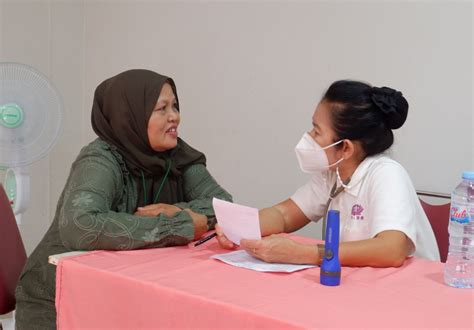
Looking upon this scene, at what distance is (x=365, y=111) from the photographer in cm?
190

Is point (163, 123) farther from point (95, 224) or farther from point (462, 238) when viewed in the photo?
point (462, 238)

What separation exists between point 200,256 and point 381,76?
156 centimetres

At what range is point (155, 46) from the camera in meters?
3.77

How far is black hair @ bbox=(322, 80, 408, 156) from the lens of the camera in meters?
1.88

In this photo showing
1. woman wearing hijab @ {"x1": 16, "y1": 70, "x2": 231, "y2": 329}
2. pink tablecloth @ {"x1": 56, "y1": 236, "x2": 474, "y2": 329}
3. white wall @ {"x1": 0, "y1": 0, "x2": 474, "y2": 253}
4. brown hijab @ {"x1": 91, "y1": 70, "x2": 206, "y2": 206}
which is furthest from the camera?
white wall @ {"x1": 0, "y1": 0, "x2": 474, "y2": 253}

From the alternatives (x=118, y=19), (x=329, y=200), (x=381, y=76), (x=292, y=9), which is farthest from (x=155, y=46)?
(x=329, y=200)

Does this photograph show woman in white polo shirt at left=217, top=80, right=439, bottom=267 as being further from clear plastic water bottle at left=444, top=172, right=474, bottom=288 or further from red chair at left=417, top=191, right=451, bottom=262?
red chair at left=417, top=191, right=451, bottom=262

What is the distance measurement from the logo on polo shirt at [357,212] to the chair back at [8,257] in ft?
4.15

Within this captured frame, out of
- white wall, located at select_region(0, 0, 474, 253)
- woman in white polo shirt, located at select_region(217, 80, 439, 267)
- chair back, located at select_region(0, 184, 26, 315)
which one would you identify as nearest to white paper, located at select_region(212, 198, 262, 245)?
woman in white polo shirt, located at select_region(217, 80, 439, 267)

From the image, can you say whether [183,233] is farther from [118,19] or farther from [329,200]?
[118,19]

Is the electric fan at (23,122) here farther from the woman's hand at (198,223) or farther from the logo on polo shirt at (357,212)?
the logo on polo shirt at (357,212)

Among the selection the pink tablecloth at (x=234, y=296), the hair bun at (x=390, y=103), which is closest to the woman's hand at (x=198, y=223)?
the pink tablecloth at (x=234, y=296)

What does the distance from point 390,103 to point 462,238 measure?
50 centimetres

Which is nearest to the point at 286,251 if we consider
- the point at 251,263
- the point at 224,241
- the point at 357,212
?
the point at 251,263
